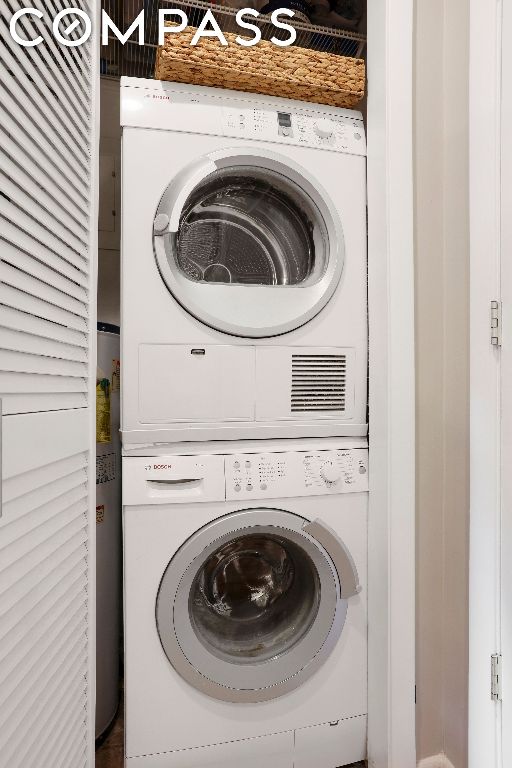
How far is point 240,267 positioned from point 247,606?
3.25 ft

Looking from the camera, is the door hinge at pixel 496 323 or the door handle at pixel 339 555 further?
the door handle at pixel 339 555

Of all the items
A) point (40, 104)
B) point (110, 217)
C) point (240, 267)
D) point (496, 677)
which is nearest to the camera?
point (40, 104)

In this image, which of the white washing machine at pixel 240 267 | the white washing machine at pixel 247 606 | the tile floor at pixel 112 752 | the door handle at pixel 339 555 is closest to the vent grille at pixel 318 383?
the white washing machine at pixel 240 267

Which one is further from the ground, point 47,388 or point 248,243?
point 248,243

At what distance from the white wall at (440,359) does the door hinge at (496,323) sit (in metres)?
0.10

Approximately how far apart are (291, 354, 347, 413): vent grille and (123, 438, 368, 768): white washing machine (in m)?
0.11

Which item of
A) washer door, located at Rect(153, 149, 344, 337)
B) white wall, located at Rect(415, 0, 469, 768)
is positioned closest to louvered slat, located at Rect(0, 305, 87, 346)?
washer door, located at Rect(153, 149, 344, 337)

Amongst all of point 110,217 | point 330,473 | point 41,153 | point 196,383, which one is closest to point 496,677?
point 330,473

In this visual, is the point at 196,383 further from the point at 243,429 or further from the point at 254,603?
the point at 254,603

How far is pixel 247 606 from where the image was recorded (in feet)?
4.56

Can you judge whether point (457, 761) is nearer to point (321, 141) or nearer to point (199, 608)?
point (199, 608)

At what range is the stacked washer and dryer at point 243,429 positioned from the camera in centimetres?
120

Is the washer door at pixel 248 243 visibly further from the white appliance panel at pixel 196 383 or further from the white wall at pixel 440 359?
the white wall at pixel 440 359

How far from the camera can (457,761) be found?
1263 mm
